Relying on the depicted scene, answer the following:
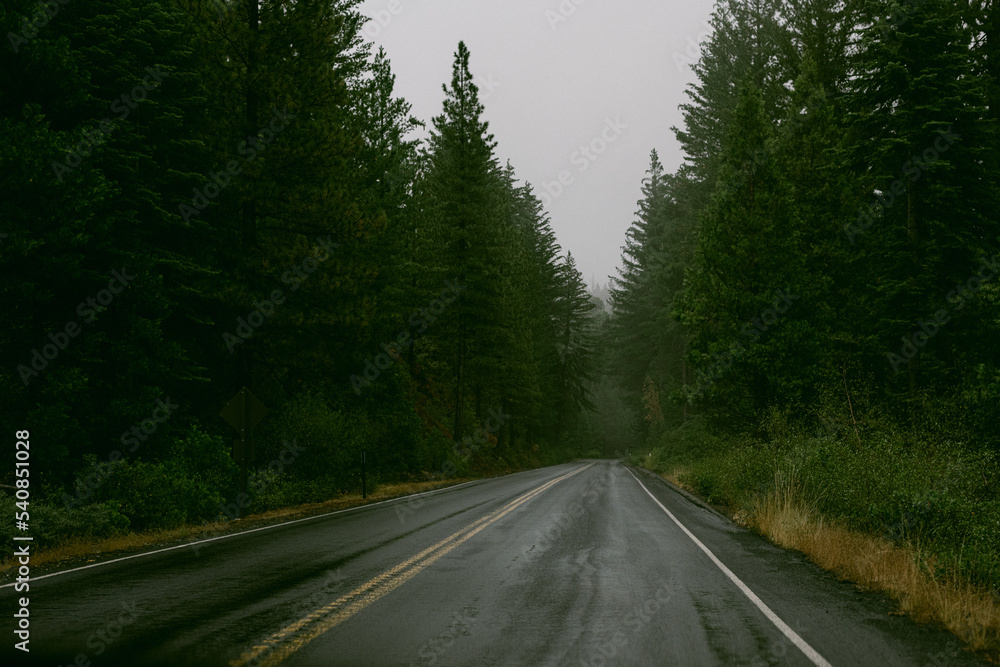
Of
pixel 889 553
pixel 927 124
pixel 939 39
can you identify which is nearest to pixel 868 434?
pixel 889 553

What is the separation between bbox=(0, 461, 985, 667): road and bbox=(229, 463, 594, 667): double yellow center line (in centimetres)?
2

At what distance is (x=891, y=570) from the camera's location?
8.14 m

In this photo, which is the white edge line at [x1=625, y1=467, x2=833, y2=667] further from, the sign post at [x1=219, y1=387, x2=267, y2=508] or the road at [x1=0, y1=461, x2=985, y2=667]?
the sign post at [x1=219, y1=387, x2=267, y2=508]

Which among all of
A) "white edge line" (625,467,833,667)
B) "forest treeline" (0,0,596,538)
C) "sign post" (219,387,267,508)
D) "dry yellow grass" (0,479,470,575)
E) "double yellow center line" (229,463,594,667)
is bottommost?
"white edge line" (625,467,833,667)

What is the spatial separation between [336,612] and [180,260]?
45.8 feet

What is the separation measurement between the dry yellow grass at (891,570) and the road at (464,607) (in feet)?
0.92

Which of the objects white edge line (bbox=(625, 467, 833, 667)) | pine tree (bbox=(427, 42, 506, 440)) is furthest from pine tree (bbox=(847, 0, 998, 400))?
pine tree (bbox=(427, 42, 506, 440))

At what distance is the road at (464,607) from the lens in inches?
209

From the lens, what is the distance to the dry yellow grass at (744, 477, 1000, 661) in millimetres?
6047

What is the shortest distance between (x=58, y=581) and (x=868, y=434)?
53.0ft

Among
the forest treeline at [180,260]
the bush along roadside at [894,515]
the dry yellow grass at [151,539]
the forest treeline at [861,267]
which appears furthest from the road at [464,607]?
the forest treeline at [861,267]

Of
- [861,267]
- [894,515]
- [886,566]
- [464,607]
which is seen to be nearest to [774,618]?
[886,566]

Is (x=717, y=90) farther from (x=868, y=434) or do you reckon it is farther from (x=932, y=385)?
(x=868, y=434)

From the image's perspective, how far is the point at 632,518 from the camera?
1502 centimetres
